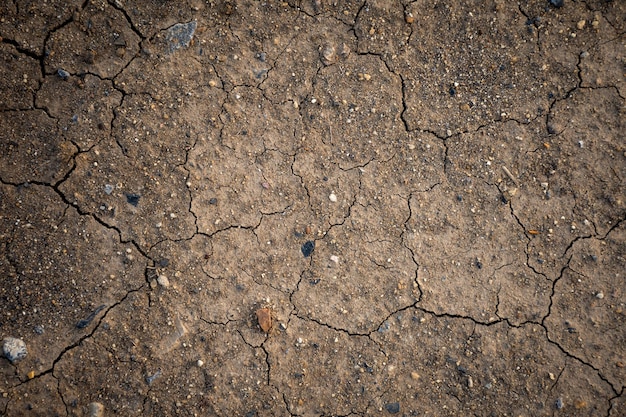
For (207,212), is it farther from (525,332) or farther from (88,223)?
(525,332)

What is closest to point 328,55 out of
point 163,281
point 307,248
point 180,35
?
point 180,35

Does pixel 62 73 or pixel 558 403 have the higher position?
pixel 62 73

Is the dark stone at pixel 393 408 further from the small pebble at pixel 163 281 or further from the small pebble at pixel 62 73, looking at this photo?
the small pebble at pixel 62 73

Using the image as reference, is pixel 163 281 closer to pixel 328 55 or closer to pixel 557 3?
pixel 328 55

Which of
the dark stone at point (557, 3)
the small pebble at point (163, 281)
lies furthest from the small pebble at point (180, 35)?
the dark stone at point (557, 3)

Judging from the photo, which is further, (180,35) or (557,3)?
(557,3)

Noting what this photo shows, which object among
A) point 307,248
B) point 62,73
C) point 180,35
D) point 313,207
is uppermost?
point 180,35
